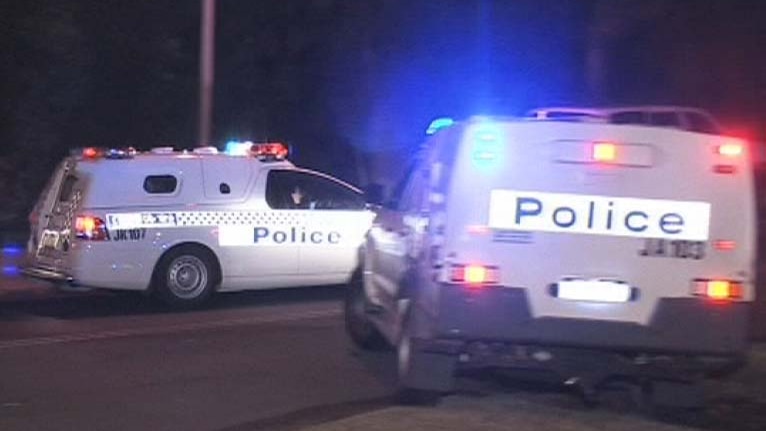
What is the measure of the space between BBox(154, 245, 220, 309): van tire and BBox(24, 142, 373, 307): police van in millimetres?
11

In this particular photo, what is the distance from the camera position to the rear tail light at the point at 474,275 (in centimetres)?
1018

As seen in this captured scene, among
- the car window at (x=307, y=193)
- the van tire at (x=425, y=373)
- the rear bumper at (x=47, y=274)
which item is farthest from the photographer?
the car window at (x=307, y=193)

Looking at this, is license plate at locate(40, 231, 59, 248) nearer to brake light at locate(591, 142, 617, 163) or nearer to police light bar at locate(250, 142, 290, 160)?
police light bar at locate(250, 142, 290, 160)

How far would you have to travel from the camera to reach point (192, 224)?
17.3 metres

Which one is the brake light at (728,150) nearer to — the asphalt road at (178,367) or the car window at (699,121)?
the asphalt road at (178,367)

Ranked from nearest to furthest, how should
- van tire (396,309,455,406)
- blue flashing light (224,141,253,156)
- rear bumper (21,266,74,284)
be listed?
van tire (396,309,455,406), rear bumper (21,266,74,284), blue flashing light (224,141,253,156)

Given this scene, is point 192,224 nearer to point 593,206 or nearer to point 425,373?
point 425,373

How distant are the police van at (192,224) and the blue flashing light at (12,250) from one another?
4796 millimetres

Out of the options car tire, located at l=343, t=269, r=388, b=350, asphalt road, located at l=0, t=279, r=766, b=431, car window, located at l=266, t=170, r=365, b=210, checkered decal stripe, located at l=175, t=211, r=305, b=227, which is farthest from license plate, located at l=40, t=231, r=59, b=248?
car tire, located at l=343, t=269, r=388, b=350

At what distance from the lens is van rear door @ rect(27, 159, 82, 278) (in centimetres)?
1689

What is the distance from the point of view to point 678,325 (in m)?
10.3

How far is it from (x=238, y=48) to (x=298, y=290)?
10.3m

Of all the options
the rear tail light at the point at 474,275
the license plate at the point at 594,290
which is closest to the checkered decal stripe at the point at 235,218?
the rear tail light at the point at 474,275

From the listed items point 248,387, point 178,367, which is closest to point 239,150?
point 178,367
